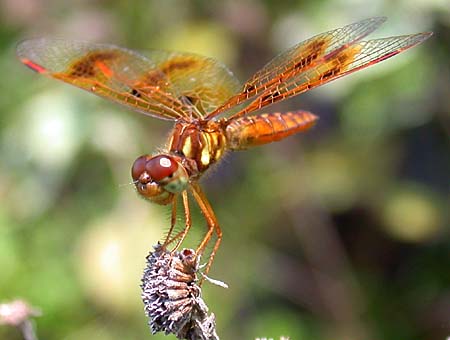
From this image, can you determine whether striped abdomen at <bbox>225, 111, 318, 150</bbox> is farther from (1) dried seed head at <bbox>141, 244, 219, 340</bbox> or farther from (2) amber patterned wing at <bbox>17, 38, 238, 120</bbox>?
(1) dried seed head at <bbox>141, 244, 219, 340</bbox>

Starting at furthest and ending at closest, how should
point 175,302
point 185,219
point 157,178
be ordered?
point 185,219 → point 157,178 → point 175,302

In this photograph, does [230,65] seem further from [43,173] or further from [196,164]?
[196,164]

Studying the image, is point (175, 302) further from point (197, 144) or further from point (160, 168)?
point (197, 144)

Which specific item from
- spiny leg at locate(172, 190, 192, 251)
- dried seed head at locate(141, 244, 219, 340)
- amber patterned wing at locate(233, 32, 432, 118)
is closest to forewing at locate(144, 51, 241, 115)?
amber patterned wing at locate(233, 32, 432, 118)

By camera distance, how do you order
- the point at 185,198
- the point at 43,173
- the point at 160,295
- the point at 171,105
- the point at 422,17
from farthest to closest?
the point at 43,173 → the point at 422,17 → the point at 171,105 → the point at 185,198 → the point at 160,295

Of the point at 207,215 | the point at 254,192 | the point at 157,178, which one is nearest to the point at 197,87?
the point at 207,215

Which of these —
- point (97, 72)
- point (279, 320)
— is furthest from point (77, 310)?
point (97, 72)
